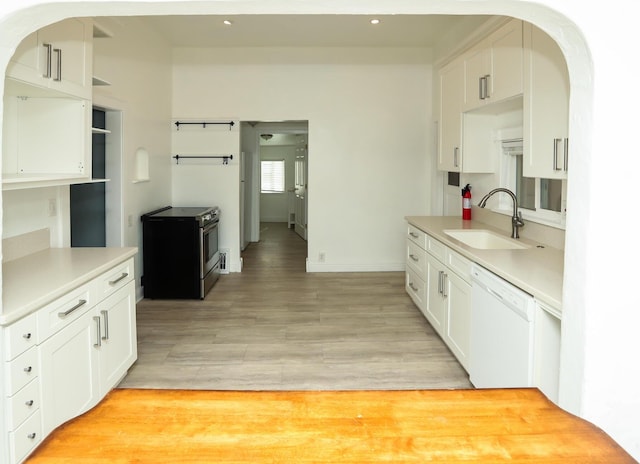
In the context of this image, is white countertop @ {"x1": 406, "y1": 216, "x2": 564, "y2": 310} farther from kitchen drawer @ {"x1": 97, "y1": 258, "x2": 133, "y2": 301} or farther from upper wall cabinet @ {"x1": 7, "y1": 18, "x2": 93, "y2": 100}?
upper wall cabinet @ {"x1": 7, "y1": 18, "x2": 93, "y2": 100}

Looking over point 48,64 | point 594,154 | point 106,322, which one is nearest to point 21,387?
point 106,322

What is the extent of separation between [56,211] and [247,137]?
574 cm

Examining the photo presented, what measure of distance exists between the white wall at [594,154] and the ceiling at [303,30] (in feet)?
12.4

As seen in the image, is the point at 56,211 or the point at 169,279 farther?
the point at 169,279

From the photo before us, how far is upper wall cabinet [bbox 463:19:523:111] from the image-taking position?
3.35 meters

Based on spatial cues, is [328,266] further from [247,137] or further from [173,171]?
[247,137]

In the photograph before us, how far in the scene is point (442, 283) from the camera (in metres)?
3.95

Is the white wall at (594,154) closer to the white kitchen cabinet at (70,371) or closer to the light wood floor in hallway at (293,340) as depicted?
the white kitchen cabinet at (70,371)

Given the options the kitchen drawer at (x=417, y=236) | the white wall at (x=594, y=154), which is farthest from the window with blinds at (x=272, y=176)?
the white wall at (x=594, y=154)

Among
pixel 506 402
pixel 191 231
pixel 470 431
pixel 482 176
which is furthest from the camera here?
pixel 191 231

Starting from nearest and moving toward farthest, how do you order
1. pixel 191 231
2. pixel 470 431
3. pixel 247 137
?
1. pixel 470 431
2. pixel 191 231
3. pixel 247 137

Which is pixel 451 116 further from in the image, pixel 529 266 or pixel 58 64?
pixel 58 64

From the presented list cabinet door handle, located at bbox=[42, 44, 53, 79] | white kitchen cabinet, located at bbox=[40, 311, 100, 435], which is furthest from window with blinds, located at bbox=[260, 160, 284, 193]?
white kitchen cabinet, located at bbox=[40, 311, 100, 435]

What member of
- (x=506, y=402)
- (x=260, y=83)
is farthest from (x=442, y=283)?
(x=260, y=83)
